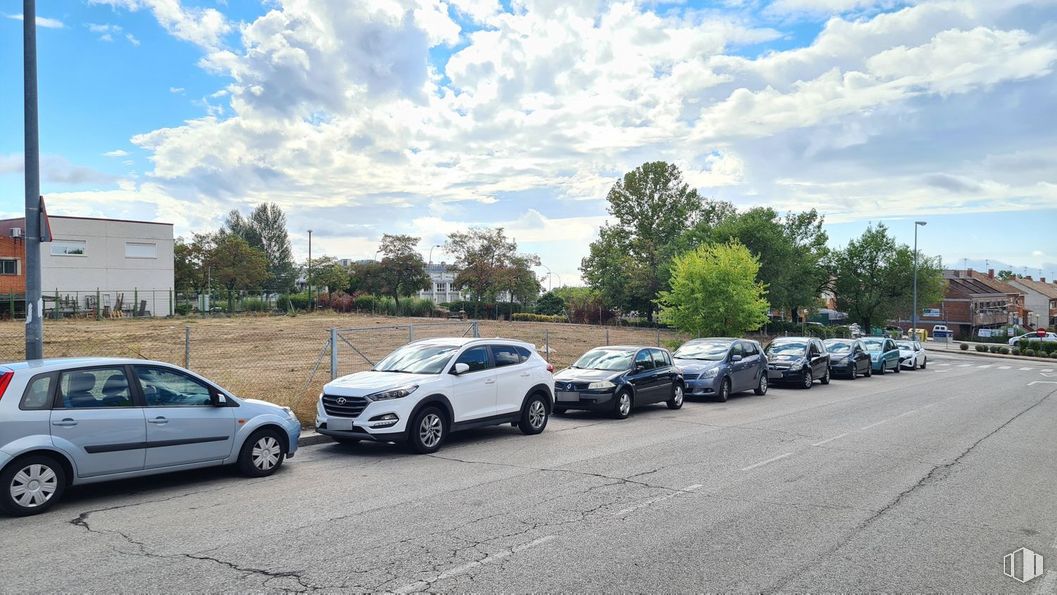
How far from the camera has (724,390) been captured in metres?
18.7

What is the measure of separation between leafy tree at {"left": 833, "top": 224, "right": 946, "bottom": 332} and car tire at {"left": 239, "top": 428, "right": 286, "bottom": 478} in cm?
6137

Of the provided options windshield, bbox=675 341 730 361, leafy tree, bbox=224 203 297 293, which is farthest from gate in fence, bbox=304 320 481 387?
leafy tree, bbox=224 203 297 293

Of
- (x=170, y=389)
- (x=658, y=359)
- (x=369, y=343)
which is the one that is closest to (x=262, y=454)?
(x=170, y=389)

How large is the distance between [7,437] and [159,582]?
2.87 meters

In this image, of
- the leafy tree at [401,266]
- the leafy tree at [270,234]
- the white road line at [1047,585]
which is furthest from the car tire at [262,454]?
the leafy tree at [270,234]

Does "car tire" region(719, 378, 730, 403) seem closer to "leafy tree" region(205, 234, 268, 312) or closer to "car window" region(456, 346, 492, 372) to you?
"car window" region(456, 346, 492, 372)

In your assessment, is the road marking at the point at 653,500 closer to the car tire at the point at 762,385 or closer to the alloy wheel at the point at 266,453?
the alloy wheel at the point at 266,453

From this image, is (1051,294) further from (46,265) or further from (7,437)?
(7,437)

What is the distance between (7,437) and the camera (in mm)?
6902

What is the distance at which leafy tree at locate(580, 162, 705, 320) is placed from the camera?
65.5 metres

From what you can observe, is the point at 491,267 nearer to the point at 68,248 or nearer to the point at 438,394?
the point at 68,248

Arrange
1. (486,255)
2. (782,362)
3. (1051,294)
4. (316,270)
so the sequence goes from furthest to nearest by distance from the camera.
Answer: (1051,294) → (316,270) → (486,255) → (782,362)

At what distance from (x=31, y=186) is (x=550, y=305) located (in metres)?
66.3

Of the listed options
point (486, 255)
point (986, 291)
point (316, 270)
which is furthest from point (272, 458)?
point (986, 291)
